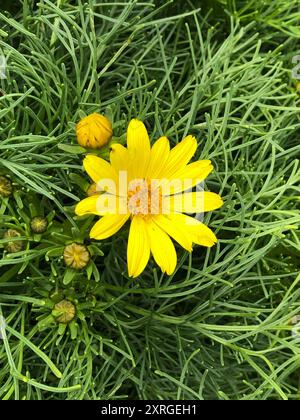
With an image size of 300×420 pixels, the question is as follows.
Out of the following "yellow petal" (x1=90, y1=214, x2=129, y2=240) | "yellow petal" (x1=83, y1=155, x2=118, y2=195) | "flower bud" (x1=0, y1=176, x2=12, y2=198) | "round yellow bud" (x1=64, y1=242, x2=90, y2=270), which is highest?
"yellow petal" (x1=83, y1=155, x2=118, y2=195)

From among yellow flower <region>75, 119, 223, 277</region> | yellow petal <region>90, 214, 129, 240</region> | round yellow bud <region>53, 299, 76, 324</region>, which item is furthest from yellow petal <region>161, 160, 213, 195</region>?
round yellow bud <region>53, 299, 76, 324</region>

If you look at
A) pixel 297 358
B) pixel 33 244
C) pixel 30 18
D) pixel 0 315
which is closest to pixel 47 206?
pixel 33 244

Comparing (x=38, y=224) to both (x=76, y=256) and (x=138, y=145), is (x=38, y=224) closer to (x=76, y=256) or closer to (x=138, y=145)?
(x=76, y=256)

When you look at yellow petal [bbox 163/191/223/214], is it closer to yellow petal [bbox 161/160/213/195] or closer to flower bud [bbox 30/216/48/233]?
yellow petal [bbox 161/160/213/195]

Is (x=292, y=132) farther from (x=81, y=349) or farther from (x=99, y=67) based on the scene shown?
(x=81, y=349)

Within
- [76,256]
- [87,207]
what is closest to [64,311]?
[76,256]

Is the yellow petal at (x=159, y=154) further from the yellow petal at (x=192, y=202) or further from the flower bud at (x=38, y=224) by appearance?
the flower bud at (x=38, y=224)
